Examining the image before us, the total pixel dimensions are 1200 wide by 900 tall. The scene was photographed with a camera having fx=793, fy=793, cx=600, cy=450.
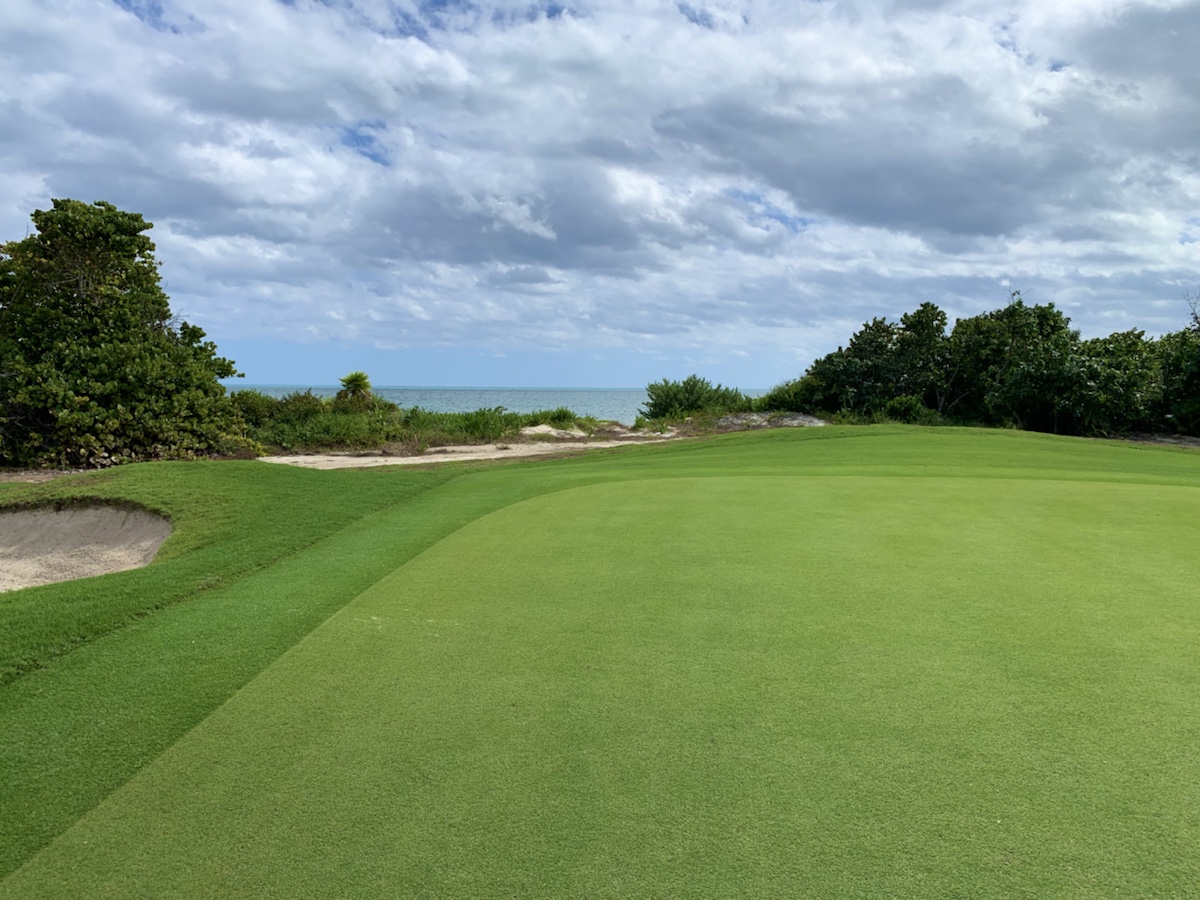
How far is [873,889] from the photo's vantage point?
2314mm

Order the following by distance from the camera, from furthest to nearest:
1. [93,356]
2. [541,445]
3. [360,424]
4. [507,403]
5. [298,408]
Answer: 1. [507,403]
2. [298,408]
3. [541,445]
4. [360,424]
5. [93,356]

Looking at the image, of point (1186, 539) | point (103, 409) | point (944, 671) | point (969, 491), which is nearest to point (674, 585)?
point (944, 671)

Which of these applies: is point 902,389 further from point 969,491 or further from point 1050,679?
point 1050,679

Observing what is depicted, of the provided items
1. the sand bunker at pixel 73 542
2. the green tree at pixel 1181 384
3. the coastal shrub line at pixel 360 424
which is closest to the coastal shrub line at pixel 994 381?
the green tree at pixel 1181 384

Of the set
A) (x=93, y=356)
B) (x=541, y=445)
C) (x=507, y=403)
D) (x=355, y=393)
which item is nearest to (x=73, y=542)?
(x=93, y=356)

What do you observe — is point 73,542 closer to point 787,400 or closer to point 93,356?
point 93,356

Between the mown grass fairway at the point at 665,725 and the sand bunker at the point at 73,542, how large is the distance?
376 cm

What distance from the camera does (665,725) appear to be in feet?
11.0

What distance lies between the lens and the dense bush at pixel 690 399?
32.1m

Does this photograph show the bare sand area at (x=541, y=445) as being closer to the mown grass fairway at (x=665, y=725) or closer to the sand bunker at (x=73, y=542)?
the sand bunker at (x=73, y=542)

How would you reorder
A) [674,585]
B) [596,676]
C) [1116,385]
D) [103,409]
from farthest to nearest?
[1116,385] → [103,409] → [674,585] → [596,676]

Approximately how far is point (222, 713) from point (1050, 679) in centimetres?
380

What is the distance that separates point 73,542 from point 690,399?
2548 cm

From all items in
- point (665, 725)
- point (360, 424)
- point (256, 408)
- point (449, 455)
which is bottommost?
point (665, 725)
